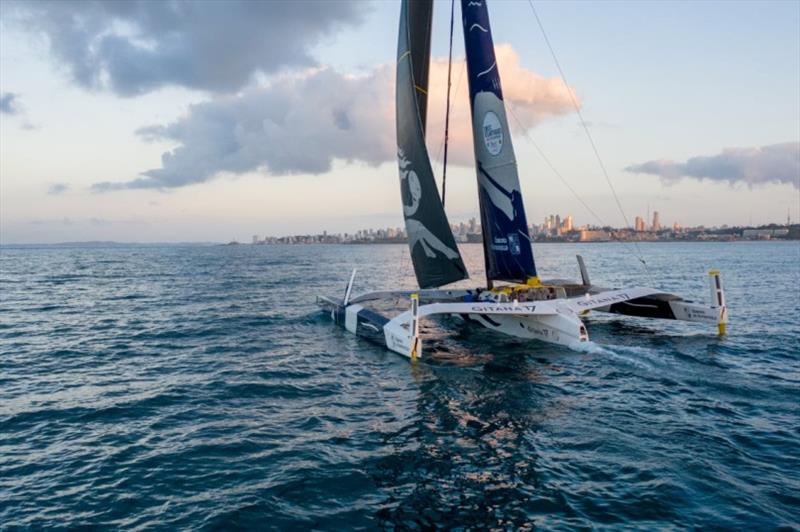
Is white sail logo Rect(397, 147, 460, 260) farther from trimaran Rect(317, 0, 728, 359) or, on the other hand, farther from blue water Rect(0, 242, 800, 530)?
blue water Rect(0, 242, 800, 530)

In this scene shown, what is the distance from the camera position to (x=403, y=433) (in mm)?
8797

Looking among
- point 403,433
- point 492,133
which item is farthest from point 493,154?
point 403,433

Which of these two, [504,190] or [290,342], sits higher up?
[504,190]

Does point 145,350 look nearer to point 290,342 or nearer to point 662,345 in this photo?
point 290,342

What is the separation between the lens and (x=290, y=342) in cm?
1734

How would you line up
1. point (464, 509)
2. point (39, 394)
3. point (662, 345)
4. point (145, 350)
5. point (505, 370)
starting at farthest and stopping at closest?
1. point (145, 350)
2. point (662, 345)
3. point (505, 370)
4. point (39, 394)
5. point (464, 509)

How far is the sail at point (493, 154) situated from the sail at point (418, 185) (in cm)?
178

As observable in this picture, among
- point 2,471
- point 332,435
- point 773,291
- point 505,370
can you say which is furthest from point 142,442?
point 773,291

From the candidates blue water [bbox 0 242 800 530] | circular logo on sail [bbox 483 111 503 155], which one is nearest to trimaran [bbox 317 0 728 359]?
circular logo on sail [bbox 483 111 503 155]

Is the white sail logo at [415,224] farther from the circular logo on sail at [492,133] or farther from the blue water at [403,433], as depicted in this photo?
the blue water at [403,433]

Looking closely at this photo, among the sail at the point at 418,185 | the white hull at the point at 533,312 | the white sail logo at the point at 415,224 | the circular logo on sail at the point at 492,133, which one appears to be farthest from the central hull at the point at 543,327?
the circular logo on sail at the point at 492,133

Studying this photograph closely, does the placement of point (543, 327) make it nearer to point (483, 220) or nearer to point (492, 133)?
point (483, 220)

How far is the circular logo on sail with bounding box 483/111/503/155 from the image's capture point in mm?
17000

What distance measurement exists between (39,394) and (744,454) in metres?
14.4
